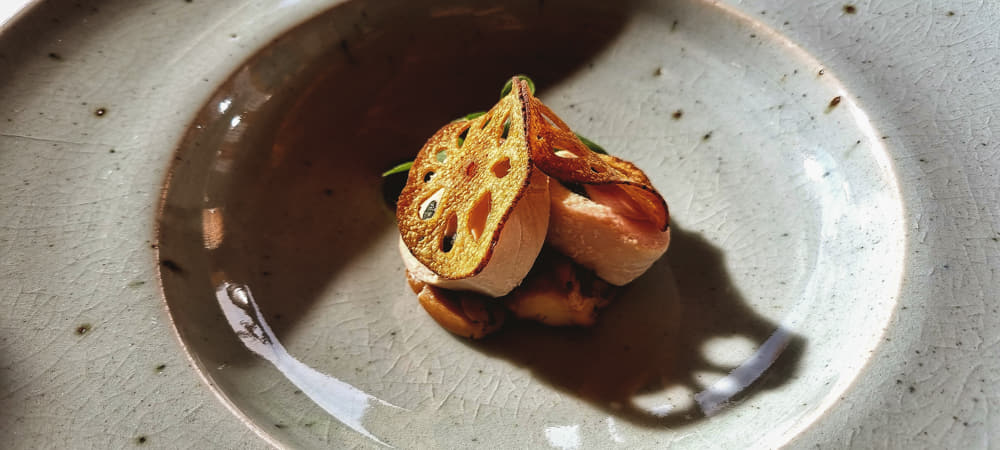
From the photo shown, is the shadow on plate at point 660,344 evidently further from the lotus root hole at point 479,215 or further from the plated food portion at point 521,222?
the lotus root hole at point 479,215

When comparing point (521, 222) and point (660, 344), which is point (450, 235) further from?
point (660, 344)

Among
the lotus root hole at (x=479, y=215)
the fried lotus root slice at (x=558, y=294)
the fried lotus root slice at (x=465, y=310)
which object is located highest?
the lotus root hole at (x=479, y=215)

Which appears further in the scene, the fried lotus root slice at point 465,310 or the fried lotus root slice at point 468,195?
the fried lotus root slice at point 465,310

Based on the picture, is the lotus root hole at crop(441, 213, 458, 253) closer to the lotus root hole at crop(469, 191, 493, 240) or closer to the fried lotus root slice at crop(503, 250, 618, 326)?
the lotus root hole at crop(469, 191, 493, 240)

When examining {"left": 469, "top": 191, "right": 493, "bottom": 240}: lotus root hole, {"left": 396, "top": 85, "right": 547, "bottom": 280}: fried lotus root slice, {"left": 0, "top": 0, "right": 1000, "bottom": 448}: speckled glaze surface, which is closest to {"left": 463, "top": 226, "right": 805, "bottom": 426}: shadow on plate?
{"left": 0, "top": 0, "right": 1000, "bottom": 448}: speckled glaze surface

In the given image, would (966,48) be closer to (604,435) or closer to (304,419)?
(604,435)

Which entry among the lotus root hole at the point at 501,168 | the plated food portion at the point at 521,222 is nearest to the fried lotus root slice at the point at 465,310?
the plated food portion at the point at 521,222

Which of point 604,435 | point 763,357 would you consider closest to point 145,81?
point 604,435

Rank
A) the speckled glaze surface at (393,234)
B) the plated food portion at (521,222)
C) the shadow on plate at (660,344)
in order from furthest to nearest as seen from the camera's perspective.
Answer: the shadow on plate at (660,344)
the plated food portion at (521,222)
the speckled glaze surface at (393,234)
